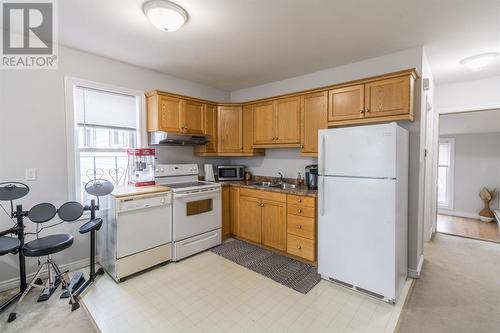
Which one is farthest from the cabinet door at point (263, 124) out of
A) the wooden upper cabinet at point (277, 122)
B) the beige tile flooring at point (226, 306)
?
the beige tile flooring at point (226, 306)

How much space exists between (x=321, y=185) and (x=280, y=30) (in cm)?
166

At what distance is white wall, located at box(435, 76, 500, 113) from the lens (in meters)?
3.51

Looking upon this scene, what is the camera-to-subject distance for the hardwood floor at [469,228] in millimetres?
4255

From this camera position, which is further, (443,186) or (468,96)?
(443,186)

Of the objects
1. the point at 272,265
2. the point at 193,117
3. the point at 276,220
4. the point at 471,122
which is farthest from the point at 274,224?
the point at 471,122

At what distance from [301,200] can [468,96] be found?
10.6 ft

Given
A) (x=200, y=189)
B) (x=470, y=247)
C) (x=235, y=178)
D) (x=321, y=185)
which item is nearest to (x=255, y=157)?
(x=235, y=178)

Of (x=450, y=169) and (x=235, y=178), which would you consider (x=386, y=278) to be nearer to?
(x=235, y=178)

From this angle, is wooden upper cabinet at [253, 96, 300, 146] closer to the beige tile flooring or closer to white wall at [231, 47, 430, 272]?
white wall at [231, 47, 430, 272]

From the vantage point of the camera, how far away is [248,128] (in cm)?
403

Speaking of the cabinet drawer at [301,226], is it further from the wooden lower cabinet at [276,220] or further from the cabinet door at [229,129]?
the cabinet door at [229,129]

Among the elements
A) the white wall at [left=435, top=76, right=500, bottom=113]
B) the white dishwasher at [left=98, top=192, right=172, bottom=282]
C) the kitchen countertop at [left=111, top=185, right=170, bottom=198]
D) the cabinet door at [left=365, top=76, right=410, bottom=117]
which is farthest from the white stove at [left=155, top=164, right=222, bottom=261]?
the white wall at [left=435, top=76, right=500, bottom=113]

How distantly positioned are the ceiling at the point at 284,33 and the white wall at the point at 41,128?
9.1 inches

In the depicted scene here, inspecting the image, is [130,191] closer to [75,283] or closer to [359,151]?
[75,283]
